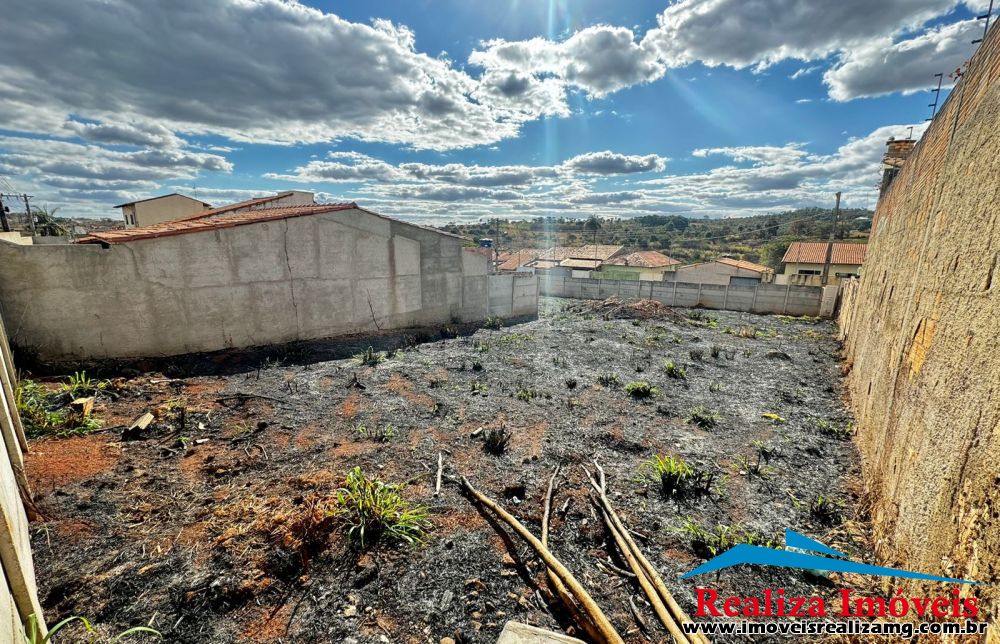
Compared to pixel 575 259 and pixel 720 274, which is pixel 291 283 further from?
pixel 575 259

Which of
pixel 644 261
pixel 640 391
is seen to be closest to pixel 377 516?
pixel 640 391

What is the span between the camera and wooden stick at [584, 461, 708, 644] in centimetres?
290

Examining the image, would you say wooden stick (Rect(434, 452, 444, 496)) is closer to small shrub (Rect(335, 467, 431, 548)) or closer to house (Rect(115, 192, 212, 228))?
small shrub (Rect(335, 467, 431, 548))

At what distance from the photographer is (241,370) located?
860 centimetres

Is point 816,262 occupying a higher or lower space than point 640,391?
higher

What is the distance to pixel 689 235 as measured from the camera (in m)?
80.4

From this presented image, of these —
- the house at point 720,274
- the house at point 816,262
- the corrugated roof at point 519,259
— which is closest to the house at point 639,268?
the house at point 720,274

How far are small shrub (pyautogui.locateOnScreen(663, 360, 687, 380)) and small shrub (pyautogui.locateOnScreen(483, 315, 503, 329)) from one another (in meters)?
6.85

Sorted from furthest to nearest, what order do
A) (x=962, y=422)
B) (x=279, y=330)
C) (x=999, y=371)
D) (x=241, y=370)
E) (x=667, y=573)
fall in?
(x=279, y=330) → (x=241, y=370) → (x=667, y=573) → (x=962, y=422) → (x=999, y=371)

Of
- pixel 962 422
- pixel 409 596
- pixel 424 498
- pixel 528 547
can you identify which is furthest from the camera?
pixel 424 498

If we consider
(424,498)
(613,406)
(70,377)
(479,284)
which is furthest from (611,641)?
(479,284)

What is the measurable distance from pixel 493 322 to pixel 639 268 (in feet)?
80.7

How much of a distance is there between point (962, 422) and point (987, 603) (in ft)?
3.50

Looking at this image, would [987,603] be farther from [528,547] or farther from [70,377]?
[70,377]
